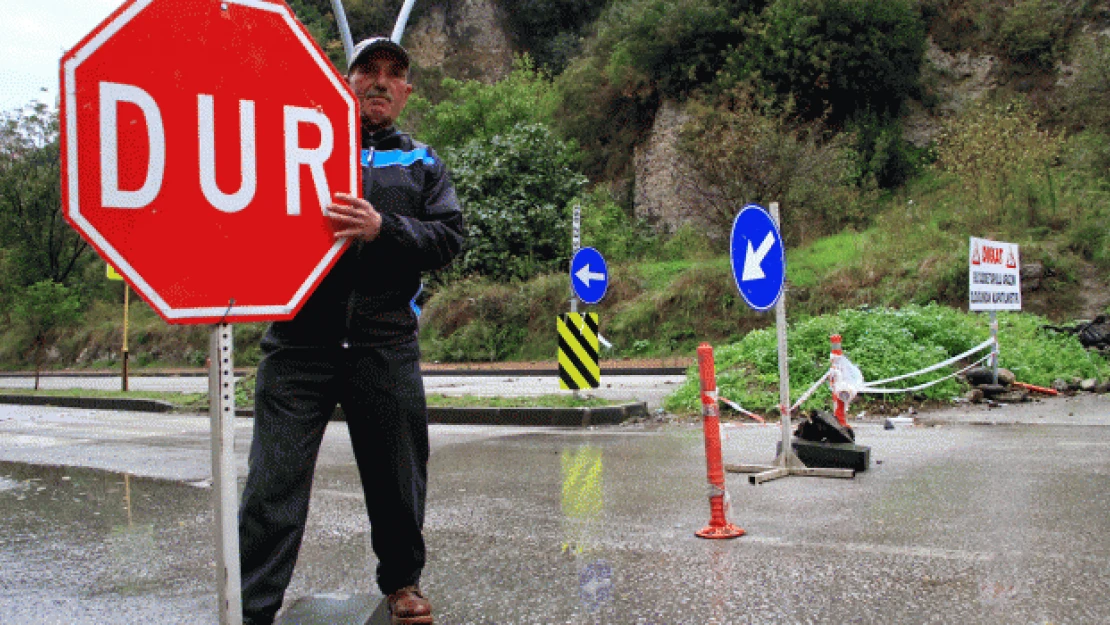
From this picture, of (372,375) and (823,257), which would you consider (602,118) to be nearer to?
(823,257)

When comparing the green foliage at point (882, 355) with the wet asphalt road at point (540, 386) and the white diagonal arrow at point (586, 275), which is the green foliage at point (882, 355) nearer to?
the wet asphalt road at point (540, 386)

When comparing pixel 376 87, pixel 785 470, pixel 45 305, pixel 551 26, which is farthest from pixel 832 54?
pixel 376 87

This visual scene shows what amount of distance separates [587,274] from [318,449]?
9.29m

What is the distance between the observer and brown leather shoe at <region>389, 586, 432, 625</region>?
3.41 metres

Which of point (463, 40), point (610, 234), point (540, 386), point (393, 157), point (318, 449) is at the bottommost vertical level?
point (540, 386)

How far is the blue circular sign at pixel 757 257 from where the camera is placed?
6562mm

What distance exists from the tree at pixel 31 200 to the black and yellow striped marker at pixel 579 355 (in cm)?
3879

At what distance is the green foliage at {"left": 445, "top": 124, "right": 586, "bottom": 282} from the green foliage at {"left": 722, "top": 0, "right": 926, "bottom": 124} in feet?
21.9

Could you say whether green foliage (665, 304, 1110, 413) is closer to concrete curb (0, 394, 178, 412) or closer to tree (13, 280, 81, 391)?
concrete curb (0, 394, 178, 412)

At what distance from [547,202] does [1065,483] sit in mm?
23922

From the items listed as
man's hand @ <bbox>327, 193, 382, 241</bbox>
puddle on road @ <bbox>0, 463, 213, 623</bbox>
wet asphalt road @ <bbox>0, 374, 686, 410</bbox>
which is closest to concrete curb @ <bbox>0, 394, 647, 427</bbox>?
wet asphalt road @ <bbox>0, 374, 686, 410</bbox>

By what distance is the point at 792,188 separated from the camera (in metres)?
24.6

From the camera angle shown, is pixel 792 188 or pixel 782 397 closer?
pixel 782 397

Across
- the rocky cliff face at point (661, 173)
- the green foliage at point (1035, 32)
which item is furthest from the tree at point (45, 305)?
the green foliage at point (1035, 32)
